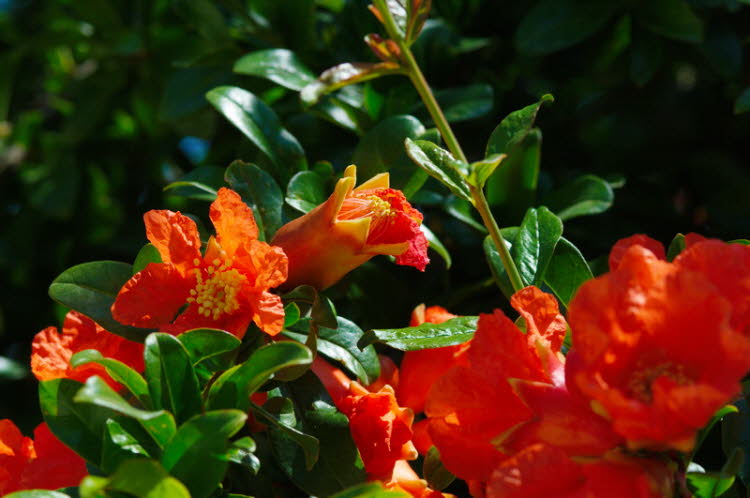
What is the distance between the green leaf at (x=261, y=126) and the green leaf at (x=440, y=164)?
296 mm

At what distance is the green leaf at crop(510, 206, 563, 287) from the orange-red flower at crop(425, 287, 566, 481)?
135mm

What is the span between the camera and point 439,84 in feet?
4.63

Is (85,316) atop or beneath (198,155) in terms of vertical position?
atop

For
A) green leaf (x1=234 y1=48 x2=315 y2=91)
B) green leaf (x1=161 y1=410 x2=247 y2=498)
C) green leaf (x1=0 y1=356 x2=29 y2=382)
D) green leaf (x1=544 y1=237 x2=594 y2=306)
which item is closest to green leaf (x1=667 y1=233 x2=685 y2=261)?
green leaf (x1=544 y1=237 x2=594 y2=306)

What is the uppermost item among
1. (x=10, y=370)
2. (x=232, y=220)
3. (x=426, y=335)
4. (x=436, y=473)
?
(x=232, y=220)

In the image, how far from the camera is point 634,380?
1.98ft

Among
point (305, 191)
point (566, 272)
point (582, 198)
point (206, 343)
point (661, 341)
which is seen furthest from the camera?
point (582, 198)

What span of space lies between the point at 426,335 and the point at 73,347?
0.33 meters

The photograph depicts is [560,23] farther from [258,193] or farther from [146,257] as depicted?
[146,257]

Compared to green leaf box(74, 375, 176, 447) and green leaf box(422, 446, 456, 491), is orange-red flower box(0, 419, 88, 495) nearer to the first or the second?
green leaf box(74, 375, 176, 447)

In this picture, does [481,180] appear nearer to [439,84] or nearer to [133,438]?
[133,438]

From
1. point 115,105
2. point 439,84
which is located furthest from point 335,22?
point 115,105

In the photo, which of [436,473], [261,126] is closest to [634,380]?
[436,473]

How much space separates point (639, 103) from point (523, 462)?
1.20 m
